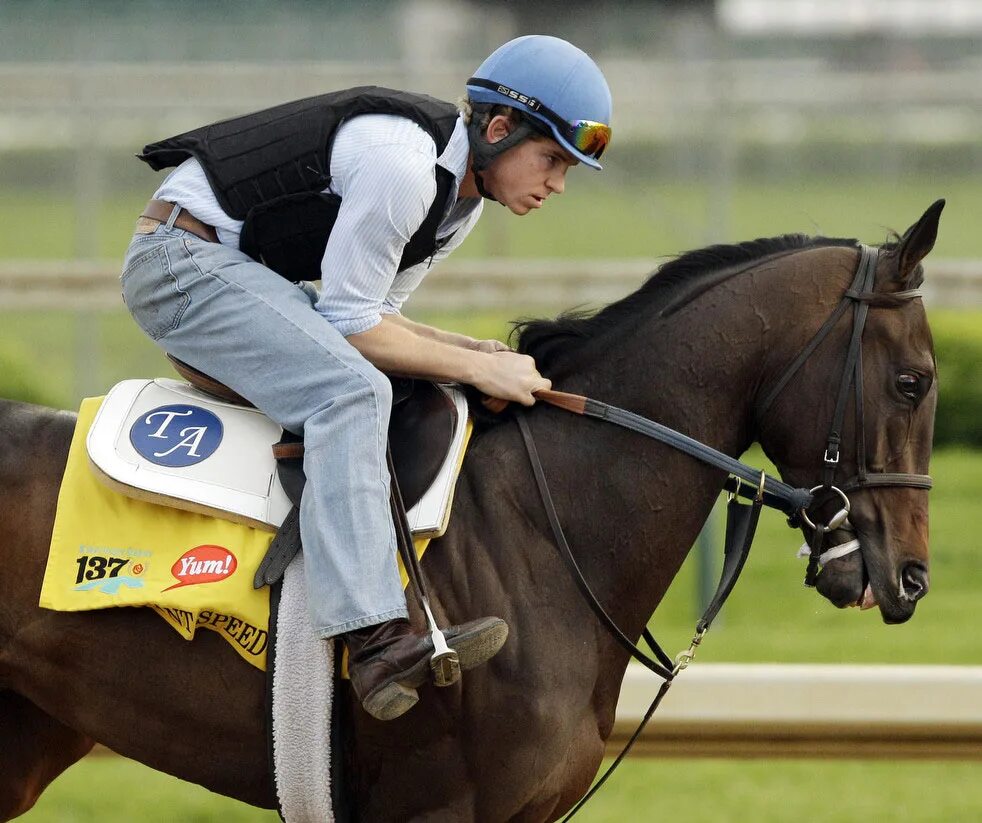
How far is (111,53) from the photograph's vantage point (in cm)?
1205

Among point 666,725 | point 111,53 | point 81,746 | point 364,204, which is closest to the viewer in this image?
point 364,204

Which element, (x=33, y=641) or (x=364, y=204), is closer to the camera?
(x=364, y=204)

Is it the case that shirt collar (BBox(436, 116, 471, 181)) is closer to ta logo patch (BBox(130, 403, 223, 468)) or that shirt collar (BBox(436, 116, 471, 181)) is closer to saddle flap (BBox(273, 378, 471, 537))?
saddle flap (BBox(273, 378, 471, 537))

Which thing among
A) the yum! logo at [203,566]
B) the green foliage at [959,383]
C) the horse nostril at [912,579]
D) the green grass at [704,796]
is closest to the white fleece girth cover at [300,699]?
the yum! logo at [203,566]

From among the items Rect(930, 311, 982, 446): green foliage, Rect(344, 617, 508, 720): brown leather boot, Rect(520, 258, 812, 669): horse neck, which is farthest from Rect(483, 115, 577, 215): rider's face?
Rect(930, 311, 982, 446): green foliage

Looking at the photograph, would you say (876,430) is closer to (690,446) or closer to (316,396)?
(690,446)

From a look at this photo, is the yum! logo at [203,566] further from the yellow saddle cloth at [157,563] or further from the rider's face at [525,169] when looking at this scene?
the rider's face at [525,169]

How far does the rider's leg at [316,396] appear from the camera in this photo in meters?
2.97

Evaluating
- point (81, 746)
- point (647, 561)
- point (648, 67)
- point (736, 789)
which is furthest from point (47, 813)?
point (648, 67)

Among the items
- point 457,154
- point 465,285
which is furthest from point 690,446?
point 465,285

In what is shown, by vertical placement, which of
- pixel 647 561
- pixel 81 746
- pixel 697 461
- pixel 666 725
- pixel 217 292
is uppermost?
pixel 217 292

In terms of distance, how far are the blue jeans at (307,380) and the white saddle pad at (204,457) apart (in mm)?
114

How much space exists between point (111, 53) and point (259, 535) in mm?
9886

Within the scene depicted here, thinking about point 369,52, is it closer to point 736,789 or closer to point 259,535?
point 736,789
